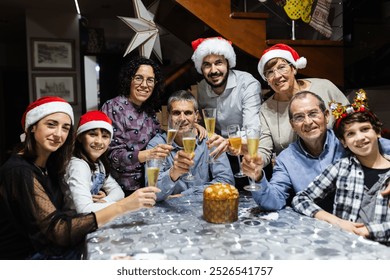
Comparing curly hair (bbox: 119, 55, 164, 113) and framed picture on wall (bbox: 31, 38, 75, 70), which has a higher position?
framed picture on wall (bbox: 31, 38, 75, 70)

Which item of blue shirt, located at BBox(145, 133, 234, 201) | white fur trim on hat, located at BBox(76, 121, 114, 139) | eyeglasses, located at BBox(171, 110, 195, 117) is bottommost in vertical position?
blue shirt, located at BBox(145, 133, 234, 201)

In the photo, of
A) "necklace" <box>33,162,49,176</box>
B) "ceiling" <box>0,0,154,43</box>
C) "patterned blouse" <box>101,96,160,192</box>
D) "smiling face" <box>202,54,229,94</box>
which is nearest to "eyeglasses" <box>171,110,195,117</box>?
"patterned blouse" <box>101,96,160,192</box>

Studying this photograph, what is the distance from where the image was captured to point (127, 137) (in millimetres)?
2156

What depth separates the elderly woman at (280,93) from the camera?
2076 mm

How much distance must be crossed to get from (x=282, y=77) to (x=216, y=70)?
0.44 metres

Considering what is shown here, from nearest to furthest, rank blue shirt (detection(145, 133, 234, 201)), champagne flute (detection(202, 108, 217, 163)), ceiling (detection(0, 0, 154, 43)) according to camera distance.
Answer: champagne flute (detection(202, 108, 217, 163)) → blue shirt (detection(145, 133, 234, 201)) → ceiling (detection(0, 0, 154, 43))

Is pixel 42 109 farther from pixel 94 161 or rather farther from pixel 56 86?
pixel 56 86

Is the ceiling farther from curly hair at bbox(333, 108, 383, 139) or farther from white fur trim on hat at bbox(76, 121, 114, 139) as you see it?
curly hair at bbox(333, 108, 383, 139)

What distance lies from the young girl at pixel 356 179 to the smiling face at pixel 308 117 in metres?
0.09

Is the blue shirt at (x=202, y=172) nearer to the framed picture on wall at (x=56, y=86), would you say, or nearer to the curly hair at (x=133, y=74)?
the curly hair at (x=133, y=74)

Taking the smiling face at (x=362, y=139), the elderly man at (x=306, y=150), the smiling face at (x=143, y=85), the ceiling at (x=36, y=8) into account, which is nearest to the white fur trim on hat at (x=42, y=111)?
the smiling face at (x=143, y=85)

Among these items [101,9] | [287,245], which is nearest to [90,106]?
[101,9]

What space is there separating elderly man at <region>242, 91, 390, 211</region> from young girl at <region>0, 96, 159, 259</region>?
2.36 ft

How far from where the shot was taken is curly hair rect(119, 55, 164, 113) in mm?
2199
